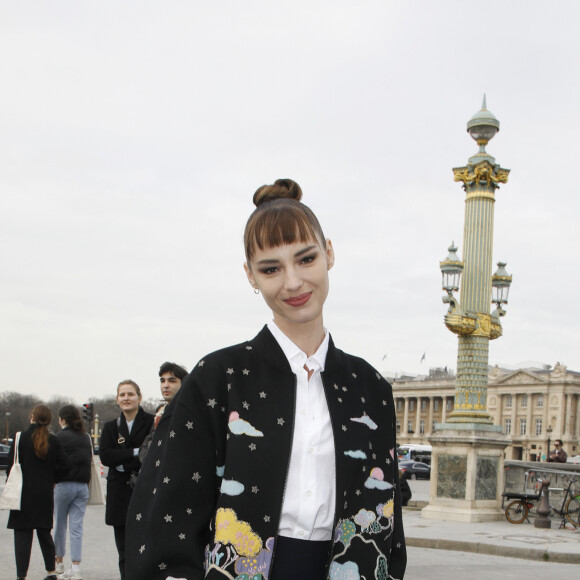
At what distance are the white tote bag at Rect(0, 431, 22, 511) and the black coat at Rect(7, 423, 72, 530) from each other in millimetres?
40

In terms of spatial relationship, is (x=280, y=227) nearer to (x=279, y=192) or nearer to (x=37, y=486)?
(x=279, y=192)

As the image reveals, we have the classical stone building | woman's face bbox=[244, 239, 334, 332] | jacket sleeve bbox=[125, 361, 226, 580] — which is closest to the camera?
jacket sleeve bbox=[125, 361, 226, 580]

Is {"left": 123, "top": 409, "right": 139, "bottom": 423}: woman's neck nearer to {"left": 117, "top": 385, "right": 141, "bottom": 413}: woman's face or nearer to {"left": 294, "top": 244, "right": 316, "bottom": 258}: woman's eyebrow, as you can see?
{"left": 117, "top": 385, "right": 141, "bottom": 413}: woman's face

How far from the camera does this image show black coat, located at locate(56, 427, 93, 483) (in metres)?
9.23

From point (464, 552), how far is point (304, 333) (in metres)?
11.6

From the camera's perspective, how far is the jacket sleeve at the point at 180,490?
2186 mm

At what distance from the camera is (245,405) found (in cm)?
233

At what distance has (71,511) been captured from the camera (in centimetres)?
938

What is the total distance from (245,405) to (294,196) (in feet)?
2.01

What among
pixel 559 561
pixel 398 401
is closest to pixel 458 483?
pixel 559 561

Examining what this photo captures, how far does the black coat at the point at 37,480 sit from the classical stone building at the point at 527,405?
344 feet

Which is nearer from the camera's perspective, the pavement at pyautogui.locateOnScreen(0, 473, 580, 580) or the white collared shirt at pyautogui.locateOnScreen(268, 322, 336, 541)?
the white collared shirt at pyautogui.locateOnScreen(268, 322, 336, 541)

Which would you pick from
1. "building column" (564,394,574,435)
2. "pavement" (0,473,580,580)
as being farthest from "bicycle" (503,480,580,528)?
"building column" (564,394,574,435)

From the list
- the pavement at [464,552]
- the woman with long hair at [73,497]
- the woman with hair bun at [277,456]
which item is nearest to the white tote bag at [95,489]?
the woman with long hair at [73,497]
